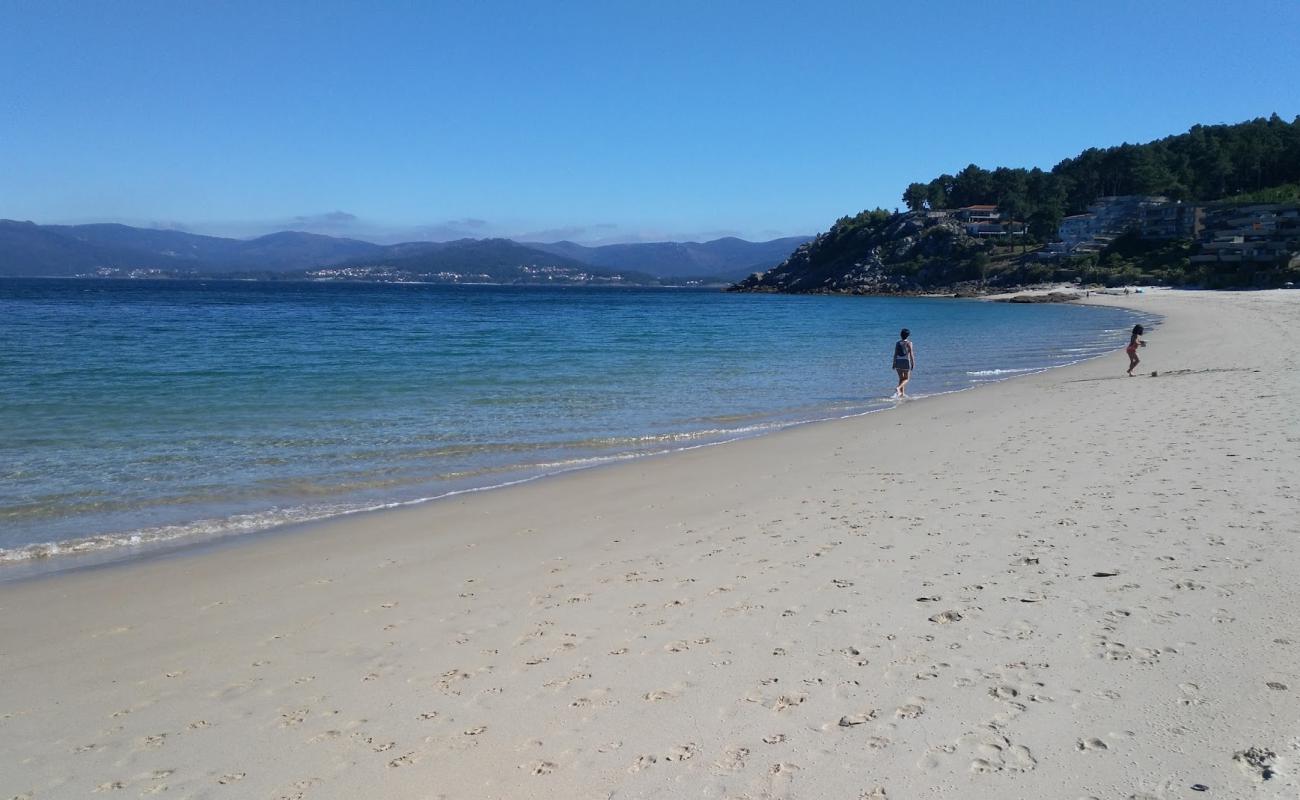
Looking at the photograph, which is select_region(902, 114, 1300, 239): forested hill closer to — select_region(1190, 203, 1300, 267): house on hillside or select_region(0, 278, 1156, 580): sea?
select_region(1190, 203, 1300, 267): house on hillside

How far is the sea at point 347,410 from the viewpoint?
32.9 ft

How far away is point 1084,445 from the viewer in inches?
447

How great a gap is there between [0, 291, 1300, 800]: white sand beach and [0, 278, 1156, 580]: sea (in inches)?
73.3

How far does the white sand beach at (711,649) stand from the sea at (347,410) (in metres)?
1.86

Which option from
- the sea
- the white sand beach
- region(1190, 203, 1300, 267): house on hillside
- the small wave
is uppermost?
region(1190, 203, 1300, 267): house on hillside

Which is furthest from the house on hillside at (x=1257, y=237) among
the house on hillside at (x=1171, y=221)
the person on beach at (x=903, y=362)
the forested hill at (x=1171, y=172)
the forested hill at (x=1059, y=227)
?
the person on beach at (x=903, y=362)

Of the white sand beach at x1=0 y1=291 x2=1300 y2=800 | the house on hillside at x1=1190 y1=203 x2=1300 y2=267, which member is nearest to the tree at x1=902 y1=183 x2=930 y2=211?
the house on hillside at x1=1190 y1=203 x2=1300 y2=267

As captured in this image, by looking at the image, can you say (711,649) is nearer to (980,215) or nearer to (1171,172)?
(1171,172)

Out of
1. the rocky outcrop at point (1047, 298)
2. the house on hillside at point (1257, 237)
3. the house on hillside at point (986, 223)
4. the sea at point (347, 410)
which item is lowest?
the sea at point (347, 410)

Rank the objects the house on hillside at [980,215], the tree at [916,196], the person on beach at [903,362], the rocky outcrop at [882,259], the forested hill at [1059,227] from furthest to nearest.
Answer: the tree at [916,196] < the house on hillside at [980,215] < the rocky outcrop at [882,259] < the forested hill at [1059,227] < the person on beach at [903,362]

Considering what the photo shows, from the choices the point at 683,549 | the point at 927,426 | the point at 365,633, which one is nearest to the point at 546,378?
the point at 927,426

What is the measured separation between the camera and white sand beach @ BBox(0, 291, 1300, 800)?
3.81 meters

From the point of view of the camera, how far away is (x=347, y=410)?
57.2 feet

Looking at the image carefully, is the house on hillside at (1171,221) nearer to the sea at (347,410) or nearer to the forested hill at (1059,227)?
the forested hill at (1059,227)
